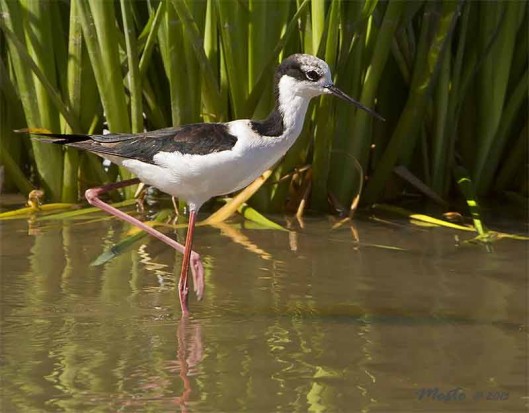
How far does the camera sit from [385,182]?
6.05 m

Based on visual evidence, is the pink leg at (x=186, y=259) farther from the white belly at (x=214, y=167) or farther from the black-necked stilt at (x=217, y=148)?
the white belly at (x=214, y=167)

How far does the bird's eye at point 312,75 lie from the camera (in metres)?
4.57

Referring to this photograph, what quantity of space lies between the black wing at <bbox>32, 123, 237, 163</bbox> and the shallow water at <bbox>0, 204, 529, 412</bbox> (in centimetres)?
54

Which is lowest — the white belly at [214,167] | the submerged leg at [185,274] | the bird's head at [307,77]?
the submerged leg at [185,274]

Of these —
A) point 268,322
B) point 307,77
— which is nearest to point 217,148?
point 307,77

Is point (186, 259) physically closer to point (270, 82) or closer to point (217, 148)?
point (217, 148)

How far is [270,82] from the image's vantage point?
18.4ft

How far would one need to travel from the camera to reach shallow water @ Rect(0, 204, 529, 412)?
354 cm

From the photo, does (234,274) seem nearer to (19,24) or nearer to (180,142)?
(180,142)

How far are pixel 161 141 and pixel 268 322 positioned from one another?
85 centimetres

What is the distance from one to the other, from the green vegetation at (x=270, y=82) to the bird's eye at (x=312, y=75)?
0.77 m

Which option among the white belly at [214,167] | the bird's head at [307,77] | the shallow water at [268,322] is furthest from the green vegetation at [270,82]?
the white belly at [214,167]

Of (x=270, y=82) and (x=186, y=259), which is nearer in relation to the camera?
(x=186, y=259)

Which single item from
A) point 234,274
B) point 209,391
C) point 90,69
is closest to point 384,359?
point 209,391
